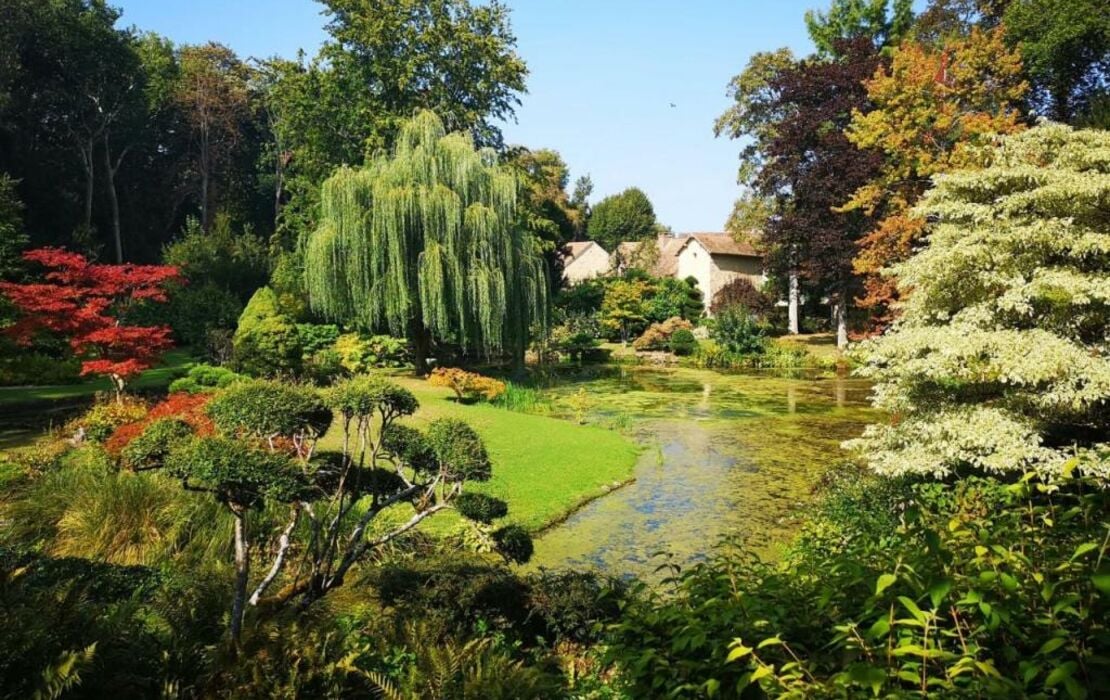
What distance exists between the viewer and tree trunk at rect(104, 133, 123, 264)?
104 ft

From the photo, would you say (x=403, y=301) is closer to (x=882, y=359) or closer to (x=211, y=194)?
(x=882, y=359)

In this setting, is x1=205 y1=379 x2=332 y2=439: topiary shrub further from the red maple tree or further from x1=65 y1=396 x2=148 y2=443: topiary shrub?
the red maple tree

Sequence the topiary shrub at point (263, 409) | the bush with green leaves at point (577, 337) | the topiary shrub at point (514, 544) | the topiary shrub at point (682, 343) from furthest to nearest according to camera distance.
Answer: the topiary shrub at point (682, 343)
the bush with green leaves at point (577, 337)
the topiary shrub at point (514, 544)
the topiary shrub at point (263, 409)

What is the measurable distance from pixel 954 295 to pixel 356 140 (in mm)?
23308

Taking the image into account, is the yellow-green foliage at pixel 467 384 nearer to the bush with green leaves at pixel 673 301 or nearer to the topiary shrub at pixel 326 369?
the topiary shrub at pixel 326 369

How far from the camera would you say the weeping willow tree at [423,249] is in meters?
18.2

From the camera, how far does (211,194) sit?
3884 centimetres

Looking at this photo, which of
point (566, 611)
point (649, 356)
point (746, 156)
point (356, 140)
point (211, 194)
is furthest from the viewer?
point (211, 194)

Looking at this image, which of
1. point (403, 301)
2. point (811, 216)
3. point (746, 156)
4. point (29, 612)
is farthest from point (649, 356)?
point (29, 612)

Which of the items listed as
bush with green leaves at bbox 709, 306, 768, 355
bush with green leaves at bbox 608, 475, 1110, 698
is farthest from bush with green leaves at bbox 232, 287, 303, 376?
bush with green leaves at bbox 709, 306, 768, 355

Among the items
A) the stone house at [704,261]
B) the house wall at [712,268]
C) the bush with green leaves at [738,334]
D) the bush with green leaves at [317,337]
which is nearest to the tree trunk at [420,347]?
the bush with green leaves at [317,337]

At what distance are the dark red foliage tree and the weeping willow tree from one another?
1386 cm

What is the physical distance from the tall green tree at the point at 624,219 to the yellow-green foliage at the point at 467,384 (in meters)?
47.1

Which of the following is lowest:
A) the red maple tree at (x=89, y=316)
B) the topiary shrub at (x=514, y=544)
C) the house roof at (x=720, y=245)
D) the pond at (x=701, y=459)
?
the pond at (x=701, y=459)
